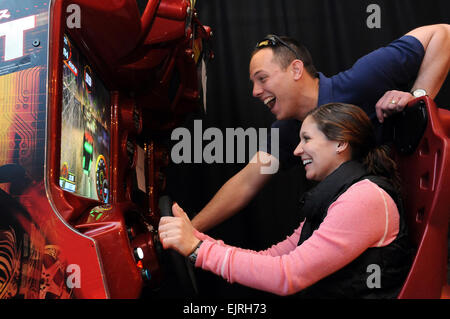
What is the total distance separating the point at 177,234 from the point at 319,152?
50 centimetres

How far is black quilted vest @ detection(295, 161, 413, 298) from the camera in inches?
39.1

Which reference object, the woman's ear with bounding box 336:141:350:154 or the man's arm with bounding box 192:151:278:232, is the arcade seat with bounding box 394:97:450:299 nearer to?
the woman's ear with bounding box 336:141:350:154

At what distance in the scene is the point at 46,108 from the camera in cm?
90

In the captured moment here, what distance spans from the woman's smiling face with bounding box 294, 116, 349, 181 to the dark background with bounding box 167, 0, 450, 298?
1.00m

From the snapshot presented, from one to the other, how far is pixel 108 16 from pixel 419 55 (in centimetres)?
116

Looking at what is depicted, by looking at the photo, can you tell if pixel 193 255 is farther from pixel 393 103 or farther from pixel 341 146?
pixel 393 103

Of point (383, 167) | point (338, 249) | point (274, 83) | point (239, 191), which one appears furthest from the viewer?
point (239, 191)

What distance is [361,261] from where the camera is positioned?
3.30 feet

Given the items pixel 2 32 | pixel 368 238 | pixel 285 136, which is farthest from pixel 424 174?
pixel 2 32

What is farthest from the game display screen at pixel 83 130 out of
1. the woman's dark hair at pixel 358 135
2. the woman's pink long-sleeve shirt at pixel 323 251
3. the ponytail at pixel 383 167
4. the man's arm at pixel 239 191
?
the ponytail at pixel 383 167

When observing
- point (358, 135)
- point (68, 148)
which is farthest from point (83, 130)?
point (358, 135)

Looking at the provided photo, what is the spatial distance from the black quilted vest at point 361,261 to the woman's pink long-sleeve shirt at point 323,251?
0.11 feet

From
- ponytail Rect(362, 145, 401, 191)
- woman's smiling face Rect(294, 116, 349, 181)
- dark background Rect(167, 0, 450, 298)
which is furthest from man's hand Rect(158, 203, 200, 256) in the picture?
dark background Rect(167, 0, 450, 298)
